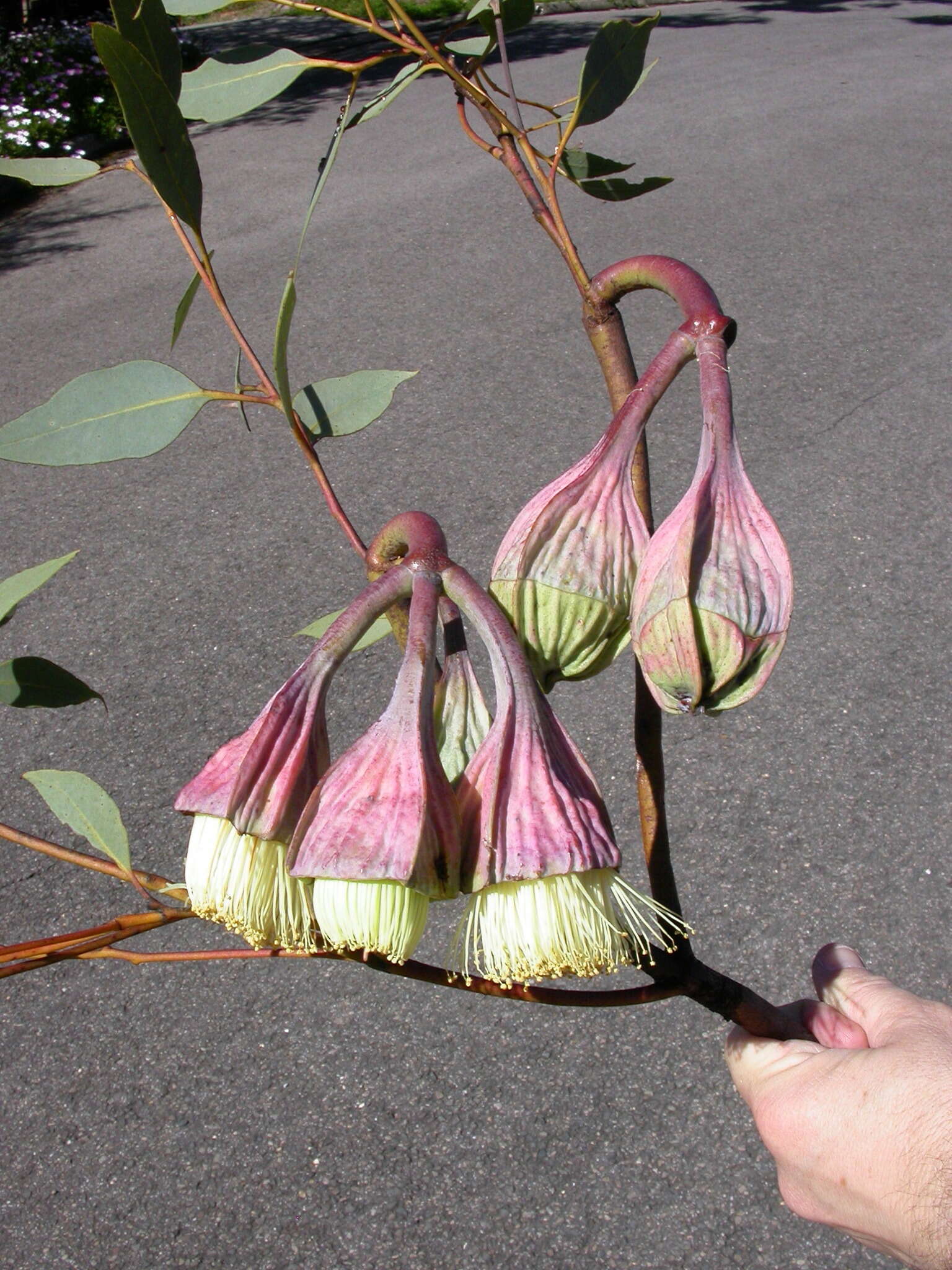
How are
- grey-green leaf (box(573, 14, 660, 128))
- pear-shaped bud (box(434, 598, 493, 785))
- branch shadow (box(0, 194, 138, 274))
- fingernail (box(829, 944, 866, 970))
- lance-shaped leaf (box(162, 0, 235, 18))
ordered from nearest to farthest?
pear-shaped bud (box(434, 598, 493, 785)) < grey-green leaf (box(573, 14, 660, 128)) < lance-shaped leaf (box(162, 0, 235, 18)) < fingernail (box(829, 944, 866, 970)) < branch shadow (box(0, 194, 138, 274))

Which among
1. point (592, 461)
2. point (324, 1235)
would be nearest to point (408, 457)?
point (324, 1235)

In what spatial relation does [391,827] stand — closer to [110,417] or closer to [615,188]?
[110,417]

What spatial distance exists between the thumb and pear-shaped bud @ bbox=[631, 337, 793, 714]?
0.64 metres

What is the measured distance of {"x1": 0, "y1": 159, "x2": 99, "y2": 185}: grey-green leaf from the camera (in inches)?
31.2

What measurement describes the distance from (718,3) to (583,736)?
465 inches

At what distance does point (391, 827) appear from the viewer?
0.48 metres

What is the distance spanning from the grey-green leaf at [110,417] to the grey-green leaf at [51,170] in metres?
0.17

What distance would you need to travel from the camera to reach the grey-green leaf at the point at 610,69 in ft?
2.28

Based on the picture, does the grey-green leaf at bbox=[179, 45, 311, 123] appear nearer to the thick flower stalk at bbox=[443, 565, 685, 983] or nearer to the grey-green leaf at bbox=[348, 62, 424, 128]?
the grey-green leaf at bbox=[348, 62, 424, 128]

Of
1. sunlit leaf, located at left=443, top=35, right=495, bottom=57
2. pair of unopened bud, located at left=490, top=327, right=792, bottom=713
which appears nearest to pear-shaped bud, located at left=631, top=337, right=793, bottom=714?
pair of unopened bud, located at left=490, top=327, right=792, bottom=713

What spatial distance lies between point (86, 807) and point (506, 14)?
0.69 metres

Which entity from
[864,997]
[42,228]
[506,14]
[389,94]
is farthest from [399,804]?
[42,228]

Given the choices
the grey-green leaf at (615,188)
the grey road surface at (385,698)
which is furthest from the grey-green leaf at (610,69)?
the grey road surface at (385,698)

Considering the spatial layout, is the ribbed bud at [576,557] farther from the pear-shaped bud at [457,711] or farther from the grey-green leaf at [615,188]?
the grey-green leaf at [615,188]
